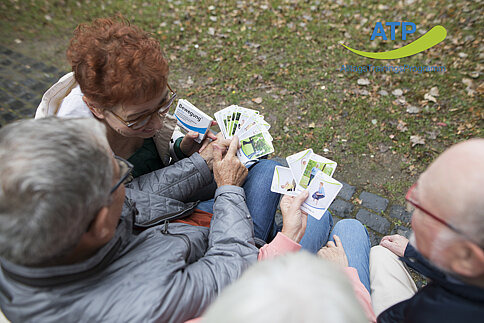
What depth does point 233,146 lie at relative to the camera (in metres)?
2.37

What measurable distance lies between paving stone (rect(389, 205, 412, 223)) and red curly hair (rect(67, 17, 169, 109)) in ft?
8.49

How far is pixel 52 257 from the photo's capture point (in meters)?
1.10

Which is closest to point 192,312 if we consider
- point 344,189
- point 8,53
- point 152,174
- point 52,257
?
point 52,257

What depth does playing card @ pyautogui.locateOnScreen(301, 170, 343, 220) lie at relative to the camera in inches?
82.5

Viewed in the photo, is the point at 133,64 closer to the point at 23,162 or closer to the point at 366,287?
the point at 23,162

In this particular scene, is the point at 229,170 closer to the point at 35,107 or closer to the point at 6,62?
the point at 35,107

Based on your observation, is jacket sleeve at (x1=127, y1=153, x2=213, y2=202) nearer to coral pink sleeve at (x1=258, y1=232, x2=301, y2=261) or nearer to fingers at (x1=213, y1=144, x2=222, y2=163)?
fingers at (x1=213, y1=144, x2=222, y2=163)

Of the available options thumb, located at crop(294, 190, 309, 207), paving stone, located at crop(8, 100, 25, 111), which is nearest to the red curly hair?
thumb, located at crop(294, 190, 309, 207)

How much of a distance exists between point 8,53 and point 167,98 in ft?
15.6

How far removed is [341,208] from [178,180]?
1.87 metres

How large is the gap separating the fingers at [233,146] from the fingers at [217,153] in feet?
0.24

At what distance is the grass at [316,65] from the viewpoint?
3.69m

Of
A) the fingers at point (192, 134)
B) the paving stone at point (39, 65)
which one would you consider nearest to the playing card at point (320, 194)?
the fingers at point (192, 134)

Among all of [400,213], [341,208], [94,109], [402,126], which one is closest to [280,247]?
[94,109]
